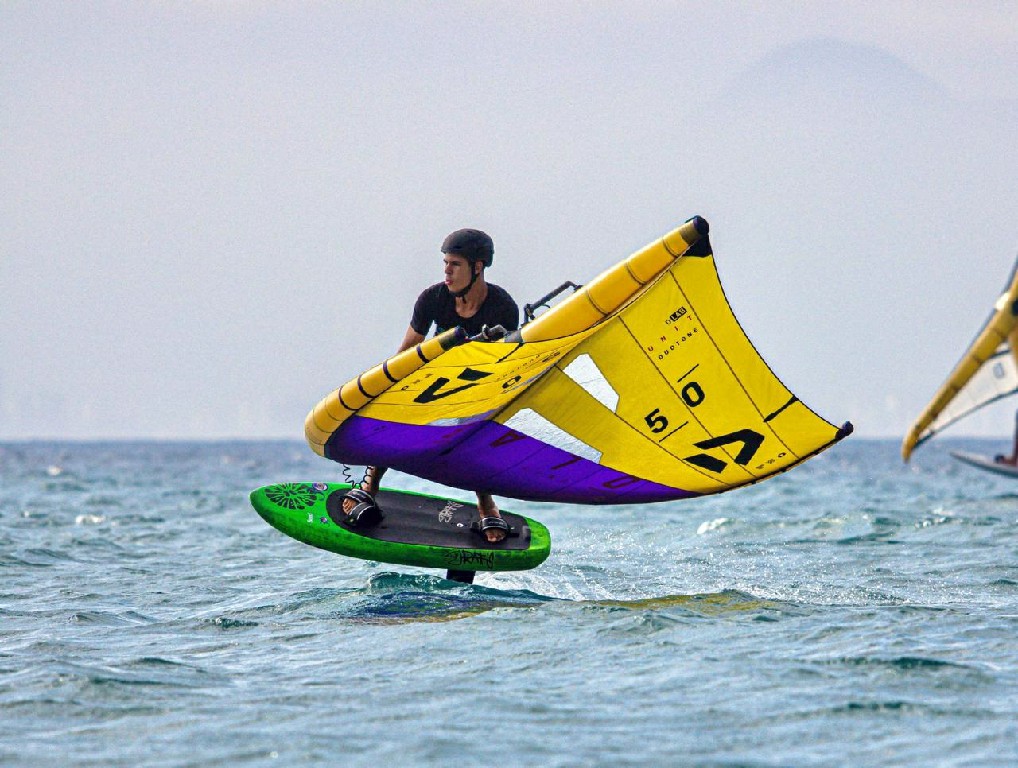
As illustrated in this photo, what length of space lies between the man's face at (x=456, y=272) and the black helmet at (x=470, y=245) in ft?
0.12

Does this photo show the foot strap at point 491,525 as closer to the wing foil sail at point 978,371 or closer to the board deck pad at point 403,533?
the board deck pad at point 403,533

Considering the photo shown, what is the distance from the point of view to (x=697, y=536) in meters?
16.3

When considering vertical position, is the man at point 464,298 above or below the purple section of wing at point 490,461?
above

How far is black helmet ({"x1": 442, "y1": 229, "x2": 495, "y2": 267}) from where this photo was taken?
9680 millimetres

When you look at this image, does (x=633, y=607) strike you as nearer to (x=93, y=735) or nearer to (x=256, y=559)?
(x=93, y=735)

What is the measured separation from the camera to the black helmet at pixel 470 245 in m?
9.68

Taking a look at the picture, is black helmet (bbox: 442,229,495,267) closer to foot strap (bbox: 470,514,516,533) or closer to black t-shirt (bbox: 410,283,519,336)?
black t-shirt (bbox: 410,283,519,336)

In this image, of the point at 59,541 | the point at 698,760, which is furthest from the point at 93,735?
the point at 59,541

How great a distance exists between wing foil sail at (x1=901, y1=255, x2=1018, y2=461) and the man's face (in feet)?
24.7

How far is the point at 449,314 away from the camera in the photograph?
996 cm

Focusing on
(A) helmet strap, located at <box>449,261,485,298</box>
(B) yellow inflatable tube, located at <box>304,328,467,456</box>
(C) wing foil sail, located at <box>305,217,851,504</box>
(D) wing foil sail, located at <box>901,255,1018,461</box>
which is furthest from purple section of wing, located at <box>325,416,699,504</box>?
(D) wing foil sail, located at <box>901,255,1018,461</box>

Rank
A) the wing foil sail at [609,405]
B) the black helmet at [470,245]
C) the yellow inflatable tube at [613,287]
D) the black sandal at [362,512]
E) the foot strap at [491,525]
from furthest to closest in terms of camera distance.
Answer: the foot strap at [491,525] → the black sandal at [362,512] → the black helmet at [470,245] → the wing foil sail at [609,405] → the yellow inflatable tube at [613,287]

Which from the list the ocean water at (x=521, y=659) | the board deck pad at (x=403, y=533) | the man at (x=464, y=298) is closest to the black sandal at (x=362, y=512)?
the board deck pad at (x=403, y=533)

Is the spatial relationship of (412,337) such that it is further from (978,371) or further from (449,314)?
(978,371)
